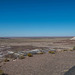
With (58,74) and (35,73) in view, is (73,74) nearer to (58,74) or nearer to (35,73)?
(58,74)

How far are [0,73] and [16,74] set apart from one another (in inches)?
43.6

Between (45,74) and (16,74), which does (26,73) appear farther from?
(45,74)

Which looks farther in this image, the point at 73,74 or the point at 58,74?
the point at 58,74

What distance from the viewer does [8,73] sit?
8.73 m

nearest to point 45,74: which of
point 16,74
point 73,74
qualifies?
point 16,74

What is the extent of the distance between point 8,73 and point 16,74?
71 cm

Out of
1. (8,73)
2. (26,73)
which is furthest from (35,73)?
(8,73)

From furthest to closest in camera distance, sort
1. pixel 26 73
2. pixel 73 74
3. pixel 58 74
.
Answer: pixel 26 73, pixel 58 74, pixel 73 74

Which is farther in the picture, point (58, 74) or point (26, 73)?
point (26, 73)

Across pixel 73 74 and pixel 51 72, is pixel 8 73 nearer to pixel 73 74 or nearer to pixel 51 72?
pixel 51 72

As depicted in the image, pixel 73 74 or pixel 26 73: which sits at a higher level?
pixel 73 74

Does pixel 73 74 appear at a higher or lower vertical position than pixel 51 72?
higher

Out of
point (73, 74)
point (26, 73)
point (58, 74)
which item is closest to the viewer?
point (73, 74)

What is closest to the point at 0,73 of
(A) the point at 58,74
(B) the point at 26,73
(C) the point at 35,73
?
(B) the point at 26,73
